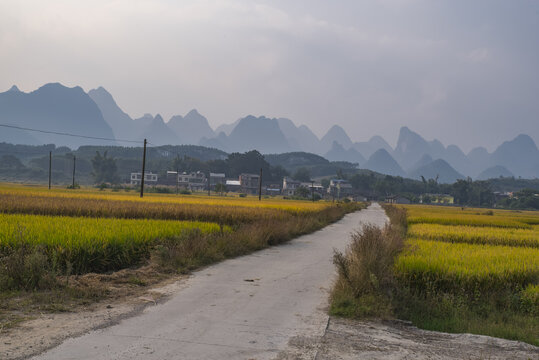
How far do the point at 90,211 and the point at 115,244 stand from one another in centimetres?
1092

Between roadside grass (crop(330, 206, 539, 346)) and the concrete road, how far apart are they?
0.79 metres

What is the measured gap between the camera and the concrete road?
5328mm

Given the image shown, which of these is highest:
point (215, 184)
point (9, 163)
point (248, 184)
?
point (9, 163)

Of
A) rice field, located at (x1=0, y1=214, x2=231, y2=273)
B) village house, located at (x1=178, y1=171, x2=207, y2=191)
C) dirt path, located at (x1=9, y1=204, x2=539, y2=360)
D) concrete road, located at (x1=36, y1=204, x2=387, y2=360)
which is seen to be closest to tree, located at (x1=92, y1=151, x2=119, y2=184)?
village house, located at (x1=178, y1=171, x2=207, y2=191)

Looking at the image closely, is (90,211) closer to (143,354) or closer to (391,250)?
(391,250)

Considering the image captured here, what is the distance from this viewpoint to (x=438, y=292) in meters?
8.67

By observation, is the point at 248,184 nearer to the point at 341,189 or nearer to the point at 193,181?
the point at 193,181

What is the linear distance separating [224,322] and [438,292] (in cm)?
435

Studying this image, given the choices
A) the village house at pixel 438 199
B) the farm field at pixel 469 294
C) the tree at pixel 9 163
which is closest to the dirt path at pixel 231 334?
the farm field at pixel 469 294

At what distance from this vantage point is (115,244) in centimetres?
1090

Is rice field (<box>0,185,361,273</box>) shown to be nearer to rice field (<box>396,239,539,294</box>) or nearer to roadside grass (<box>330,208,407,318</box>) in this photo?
roadside grass (<box>330,208,407,318</box>)

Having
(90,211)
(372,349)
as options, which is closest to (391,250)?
(372,349)

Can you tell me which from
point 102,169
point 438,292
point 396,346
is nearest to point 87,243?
point 396,346

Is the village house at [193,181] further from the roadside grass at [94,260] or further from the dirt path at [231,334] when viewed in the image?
the dirt path at [231,334]
